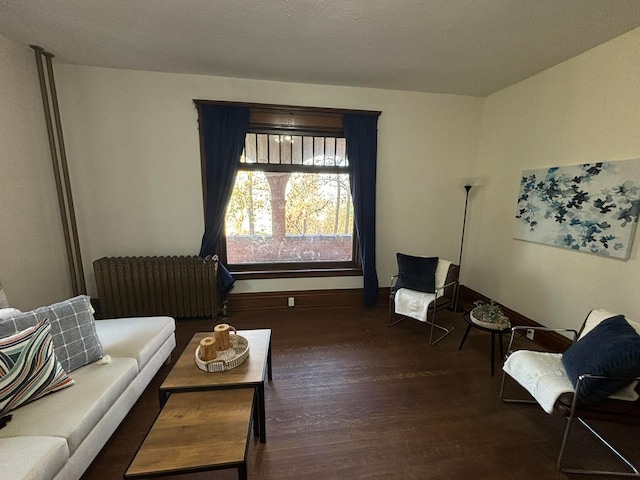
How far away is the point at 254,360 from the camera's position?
179cm

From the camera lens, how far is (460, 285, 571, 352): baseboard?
2606 mm

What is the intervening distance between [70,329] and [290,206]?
2.42 m

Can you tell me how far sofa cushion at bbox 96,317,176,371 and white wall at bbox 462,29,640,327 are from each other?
12.4 feet

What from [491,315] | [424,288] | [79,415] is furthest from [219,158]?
[491,315]

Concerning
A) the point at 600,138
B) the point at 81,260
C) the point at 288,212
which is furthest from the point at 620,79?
the point at 81,260

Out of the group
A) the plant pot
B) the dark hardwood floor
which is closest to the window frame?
the dark hardwood floor

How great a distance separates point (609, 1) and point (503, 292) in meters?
2.79

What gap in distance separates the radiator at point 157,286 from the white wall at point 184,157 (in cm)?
29

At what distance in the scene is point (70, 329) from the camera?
1722 millimetres

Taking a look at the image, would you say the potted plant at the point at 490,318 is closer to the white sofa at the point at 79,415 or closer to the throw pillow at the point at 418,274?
the throw pillow at the point at 418,274

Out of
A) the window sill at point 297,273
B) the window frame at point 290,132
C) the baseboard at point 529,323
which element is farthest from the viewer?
the window sill at point 297,273

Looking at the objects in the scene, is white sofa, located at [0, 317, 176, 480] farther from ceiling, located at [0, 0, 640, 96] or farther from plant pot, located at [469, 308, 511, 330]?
plant pot, located at [469, 308, 511, 330]

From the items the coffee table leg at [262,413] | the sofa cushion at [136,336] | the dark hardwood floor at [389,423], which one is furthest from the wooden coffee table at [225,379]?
the sofa cushion at [136,336]

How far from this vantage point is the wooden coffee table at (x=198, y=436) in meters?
1.12
